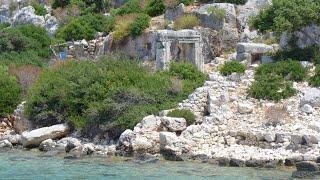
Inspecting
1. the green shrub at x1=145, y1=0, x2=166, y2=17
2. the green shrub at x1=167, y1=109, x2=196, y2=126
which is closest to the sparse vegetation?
the green shrub at x1=145, y1=0, x2=166, y2=17

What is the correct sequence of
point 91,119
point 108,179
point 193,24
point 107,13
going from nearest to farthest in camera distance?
point 108,179
point 91,119
point 193,24
point 107,13

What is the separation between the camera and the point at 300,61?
31359 mm

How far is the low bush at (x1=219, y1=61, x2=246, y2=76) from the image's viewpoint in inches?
1228

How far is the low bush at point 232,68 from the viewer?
102 ft

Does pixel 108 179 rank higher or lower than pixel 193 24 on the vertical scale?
lower

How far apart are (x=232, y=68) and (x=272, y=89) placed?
433 cm

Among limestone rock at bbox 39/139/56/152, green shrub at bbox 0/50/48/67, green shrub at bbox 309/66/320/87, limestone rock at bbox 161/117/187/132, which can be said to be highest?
green shrub at bbox 0/50/48/67

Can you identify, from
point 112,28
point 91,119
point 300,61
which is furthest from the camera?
point 112,28

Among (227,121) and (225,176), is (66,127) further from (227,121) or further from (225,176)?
(225,176)

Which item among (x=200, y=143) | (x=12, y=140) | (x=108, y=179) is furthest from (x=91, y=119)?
(x=108, y=179)

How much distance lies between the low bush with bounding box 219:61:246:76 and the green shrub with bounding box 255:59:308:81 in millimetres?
1241

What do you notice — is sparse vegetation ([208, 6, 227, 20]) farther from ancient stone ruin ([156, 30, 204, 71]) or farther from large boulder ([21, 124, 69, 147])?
large boulder ([21, 124, 69, 147])

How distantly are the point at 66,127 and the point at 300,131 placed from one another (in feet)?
32.9

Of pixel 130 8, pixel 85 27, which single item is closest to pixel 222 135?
pixel 85 27
